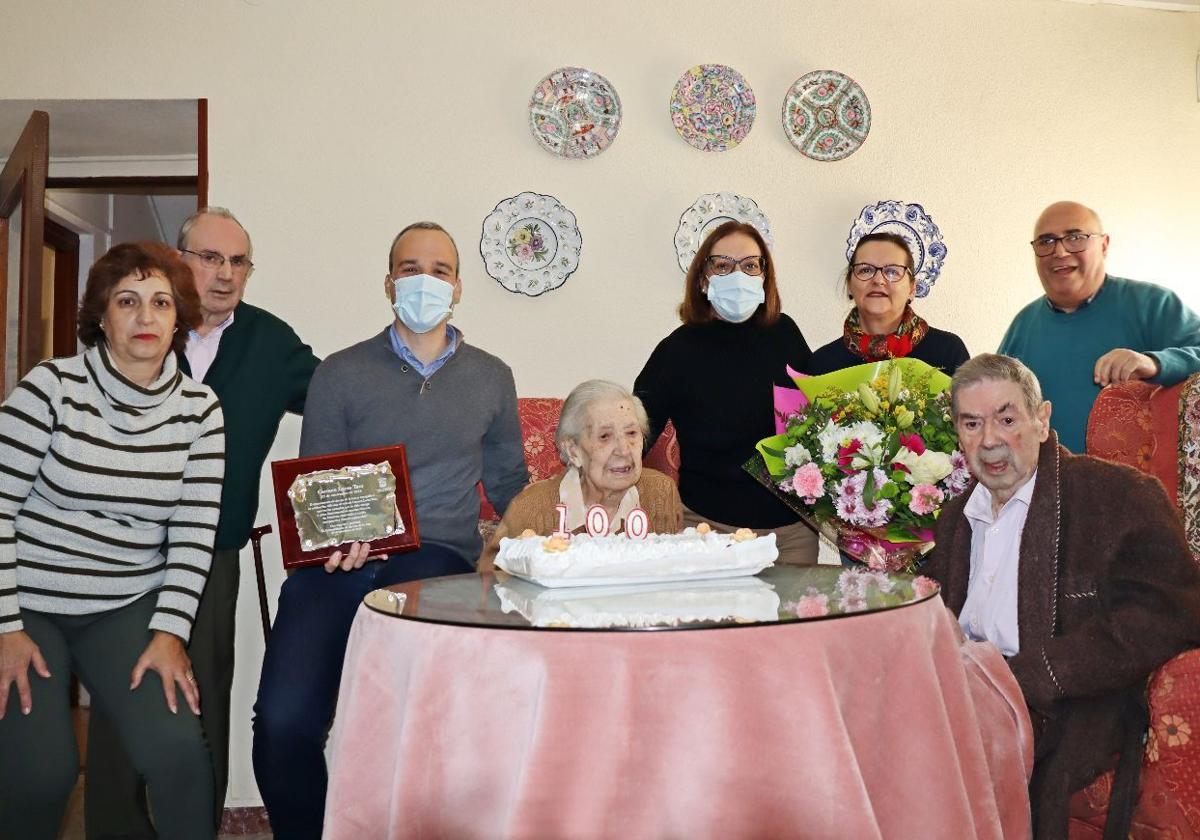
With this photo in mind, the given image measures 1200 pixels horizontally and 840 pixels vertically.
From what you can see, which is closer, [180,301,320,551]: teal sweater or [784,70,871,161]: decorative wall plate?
[180,301,320,551]: teal sweater

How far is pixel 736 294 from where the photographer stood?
307 centimetres

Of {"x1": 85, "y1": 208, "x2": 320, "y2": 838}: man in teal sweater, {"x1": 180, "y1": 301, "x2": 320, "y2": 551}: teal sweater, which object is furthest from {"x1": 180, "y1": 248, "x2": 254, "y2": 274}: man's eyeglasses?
{"x1": 180, "y1": 301, "x2": 320, "y2": 551}: teal sweater

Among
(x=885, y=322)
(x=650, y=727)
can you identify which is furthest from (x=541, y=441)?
(x=650, y=727)

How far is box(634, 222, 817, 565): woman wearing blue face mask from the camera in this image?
9.84ft

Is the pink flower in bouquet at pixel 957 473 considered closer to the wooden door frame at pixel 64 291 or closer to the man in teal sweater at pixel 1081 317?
the man in teal sweater at pixel 1081 317

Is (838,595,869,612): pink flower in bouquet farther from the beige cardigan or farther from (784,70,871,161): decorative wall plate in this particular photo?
(784,70,871,161): decorative wall plate

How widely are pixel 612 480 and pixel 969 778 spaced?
1.12 m

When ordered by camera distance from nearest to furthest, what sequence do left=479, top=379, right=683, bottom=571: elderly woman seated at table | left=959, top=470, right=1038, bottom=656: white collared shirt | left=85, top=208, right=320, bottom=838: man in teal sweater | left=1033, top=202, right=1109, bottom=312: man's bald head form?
left=959, top=470, right=1038, bottom=656: white collared shirt < left=479, top=379, right=683, bottom=571: elderly woman seated at table < left=85, top=208, right=320, bottom=838: man in teal sweater < left=1033, top=202, right=1109, bottom=312: man's bald head

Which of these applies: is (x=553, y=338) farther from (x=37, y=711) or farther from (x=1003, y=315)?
(x=37, y=711)

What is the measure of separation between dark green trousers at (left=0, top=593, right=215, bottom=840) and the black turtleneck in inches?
59.6

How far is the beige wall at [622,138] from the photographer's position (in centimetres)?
382

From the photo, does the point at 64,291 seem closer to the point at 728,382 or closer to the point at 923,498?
the point at 728,382

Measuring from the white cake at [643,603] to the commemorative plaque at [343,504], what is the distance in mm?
594

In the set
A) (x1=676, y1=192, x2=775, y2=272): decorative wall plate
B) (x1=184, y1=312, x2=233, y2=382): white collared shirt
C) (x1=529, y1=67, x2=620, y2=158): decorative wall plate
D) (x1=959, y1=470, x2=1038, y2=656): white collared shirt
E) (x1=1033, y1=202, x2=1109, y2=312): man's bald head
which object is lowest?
(x1=959, y1=470, x2=1038, y2=656): white collared shirt
